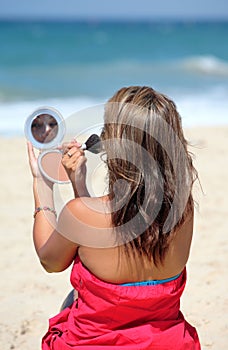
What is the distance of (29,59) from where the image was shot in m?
22.5

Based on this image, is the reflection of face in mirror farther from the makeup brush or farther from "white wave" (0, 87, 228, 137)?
"white wave" (0, 87, 228, 137)

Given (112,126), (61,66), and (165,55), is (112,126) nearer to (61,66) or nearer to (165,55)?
(61,66)

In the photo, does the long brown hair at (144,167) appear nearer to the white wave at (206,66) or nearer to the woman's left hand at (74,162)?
the woman's left hand at (74,162)

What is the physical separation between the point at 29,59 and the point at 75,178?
21.3 meters

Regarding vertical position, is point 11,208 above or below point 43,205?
below

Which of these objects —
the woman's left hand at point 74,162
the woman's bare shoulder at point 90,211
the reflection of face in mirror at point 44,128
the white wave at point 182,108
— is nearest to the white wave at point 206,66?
the white wave at point 182,108

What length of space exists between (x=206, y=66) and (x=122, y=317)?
19.4 m

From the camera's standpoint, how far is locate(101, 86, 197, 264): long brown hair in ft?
5.72

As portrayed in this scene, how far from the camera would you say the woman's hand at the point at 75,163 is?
1849 millimetres

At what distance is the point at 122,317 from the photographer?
6.10ft

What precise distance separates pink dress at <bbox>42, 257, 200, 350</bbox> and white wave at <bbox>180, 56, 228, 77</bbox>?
1711 cm

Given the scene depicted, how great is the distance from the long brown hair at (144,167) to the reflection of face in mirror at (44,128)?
0.49m

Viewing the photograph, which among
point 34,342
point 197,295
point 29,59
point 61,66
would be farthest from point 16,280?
point 29,59

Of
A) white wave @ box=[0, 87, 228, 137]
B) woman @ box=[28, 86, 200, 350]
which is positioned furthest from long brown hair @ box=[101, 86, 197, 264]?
white wave @ box=[0, 87, 228, 137]
